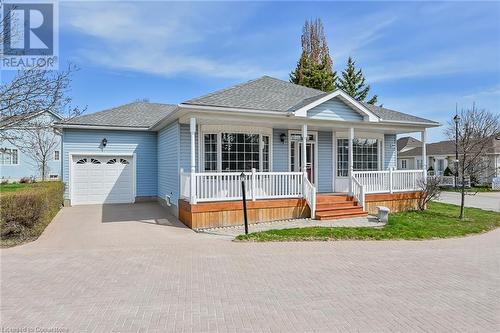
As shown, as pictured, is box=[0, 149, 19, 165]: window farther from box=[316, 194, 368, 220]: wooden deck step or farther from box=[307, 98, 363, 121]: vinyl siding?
box=[316, 194, 368, 220]: wooden deck step

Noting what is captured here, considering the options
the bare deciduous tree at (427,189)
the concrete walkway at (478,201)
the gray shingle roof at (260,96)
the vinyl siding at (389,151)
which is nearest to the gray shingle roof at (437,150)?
the concrete walkway at (478,201)

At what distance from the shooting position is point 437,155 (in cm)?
3856

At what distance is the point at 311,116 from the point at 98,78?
13585 millimetres

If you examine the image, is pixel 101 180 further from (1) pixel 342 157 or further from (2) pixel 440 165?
(2) pixel 440 165

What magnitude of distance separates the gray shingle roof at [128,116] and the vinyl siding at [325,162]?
25.0ft

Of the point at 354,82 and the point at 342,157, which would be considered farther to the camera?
the point at 354,82

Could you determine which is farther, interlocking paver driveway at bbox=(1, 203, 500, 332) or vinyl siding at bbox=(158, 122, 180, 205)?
vinyl siding at bbox=(158, 122, 180, 205)

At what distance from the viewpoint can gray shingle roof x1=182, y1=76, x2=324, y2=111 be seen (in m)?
11.0

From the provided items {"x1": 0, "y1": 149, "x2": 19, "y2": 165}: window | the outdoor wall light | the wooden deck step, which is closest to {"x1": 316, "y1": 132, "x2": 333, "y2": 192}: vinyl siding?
the wooden deck step

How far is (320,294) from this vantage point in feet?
16.8

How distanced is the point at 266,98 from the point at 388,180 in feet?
19.9

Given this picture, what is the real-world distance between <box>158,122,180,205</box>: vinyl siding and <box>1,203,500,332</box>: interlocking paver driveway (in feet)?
12.9

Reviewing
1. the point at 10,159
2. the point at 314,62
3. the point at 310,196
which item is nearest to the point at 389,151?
the point at 310,196

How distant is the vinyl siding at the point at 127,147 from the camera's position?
51.4 feet
